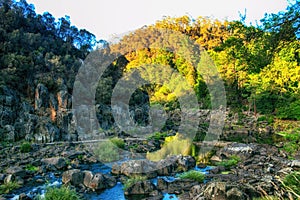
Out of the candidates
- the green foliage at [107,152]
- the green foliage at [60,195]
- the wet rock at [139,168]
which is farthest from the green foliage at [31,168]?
the green foliage at [60,195]

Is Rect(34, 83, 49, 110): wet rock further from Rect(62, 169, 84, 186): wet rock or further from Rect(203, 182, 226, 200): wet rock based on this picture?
Rect(203, 182, 226, 200): wet rock

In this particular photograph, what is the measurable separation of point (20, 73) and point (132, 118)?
12.7 meters

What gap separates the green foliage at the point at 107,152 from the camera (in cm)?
1459

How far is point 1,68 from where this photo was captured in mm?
25250

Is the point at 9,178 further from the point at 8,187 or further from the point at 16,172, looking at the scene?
the point at 16,172

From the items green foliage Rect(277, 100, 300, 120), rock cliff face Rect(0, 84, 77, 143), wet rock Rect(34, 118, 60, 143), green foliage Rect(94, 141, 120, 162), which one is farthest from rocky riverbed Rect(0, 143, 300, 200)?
green foliage Rect(277, 100, 300, 120)

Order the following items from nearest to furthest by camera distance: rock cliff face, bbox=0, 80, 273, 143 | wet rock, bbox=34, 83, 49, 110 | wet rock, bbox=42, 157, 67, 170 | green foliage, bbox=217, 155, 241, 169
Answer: wet rock, bbox=42, 157, 67, 170
green foliage, bbox=217, 155, 241, 169
rock cliff face, bbox=0, 80, 273, 143
wet rock, bbox=34, 83, 49, 110

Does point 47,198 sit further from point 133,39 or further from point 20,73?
point 133,39

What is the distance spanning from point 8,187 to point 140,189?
4.86 meters

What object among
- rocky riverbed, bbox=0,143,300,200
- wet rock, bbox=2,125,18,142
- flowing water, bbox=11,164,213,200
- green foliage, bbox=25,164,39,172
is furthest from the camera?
wet rock, bbox=2,125,18,142

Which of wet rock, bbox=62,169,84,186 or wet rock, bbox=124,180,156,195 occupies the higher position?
wet rock, bbox=62,169,84,186

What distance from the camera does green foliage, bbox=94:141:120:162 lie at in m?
14.6

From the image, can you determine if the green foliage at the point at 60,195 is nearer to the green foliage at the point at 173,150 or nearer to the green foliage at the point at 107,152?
the green foliage at the point at 107,152

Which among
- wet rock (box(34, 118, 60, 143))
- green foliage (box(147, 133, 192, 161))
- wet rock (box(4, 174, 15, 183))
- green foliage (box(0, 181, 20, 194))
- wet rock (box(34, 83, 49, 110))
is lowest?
green foliage (box(147, 133, 192, 161))
